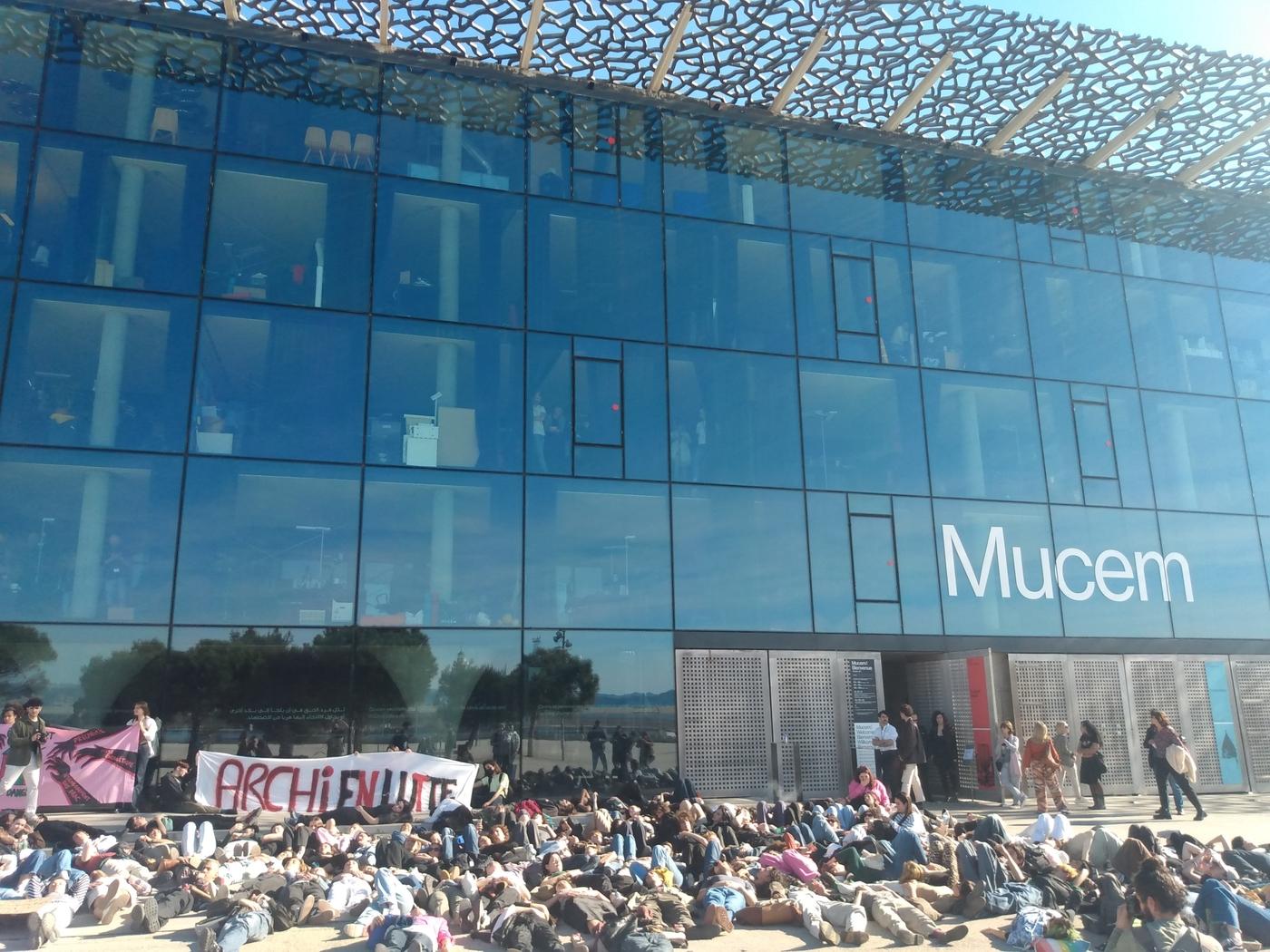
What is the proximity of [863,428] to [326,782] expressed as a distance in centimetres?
1258

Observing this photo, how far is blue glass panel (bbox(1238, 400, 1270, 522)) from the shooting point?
23516 mm

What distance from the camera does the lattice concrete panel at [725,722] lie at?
18453 mm

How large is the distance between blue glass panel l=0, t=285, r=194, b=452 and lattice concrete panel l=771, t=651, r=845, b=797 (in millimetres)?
11909

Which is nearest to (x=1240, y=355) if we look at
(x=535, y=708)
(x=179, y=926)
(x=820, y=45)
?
(x=820, y=45)

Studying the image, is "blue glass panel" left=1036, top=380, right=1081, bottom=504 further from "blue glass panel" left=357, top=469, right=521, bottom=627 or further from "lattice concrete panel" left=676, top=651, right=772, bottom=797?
"blue glass panel" left=357, top=469, right=521, bottom=627

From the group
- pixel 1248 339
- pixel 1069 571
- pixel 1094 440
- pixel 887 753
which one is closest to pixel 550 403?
pixel 887 753

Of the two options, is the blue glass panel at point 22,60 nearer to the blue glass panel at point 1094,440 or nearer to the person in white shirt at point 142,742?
the person in white shirt at point 142,742

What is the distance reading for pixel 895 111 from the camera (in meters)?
22.0

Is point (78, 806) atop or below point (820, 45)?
below

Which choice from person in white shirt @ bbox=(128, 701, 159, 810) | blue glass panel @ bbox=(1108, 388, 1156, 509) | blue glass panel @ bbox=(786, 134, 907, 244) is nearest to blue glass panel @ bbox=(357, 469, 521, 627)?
person in white shirt @ bbox=(128, 701, 159, 810)

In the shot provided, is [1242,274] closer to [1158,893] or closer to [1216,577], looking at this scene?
[1216,577]

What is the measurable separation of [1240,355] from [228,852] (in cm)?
2473

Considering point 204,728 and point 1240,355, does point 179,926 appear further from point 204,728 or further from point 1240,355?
point 1240,355

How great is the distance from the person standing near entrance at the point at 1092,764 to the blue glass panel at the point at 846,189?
1129 centimetres
